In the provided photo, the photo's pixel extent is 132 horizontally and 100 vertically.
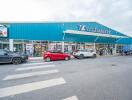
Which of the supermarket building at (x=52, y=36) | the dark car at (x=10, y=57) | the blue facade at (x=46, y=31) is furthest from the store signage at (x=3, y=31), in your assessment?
the dark car at (x=10, y=57)

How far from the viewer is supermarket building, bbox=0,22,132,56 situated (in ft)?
90.8

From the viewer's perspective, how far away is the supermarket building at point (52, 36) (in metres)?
27.7

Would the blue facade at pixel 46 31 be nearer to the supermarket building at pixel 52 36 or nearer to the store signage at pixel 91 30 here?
the supermarket building at pixel 52 36

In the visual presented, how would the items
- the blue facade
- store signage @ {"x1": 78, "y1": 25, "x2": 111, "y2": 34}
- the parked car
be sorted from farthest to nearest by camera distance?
store signage @ {"x1": 78, "y1": 25, "x2": 111, "y2": 34} < the blue facade < the parked car

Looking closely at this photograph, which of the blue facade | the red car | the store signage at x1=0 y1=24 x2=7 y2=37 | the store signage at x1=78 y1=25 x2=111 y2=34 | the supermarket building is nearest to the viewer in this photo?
the red car

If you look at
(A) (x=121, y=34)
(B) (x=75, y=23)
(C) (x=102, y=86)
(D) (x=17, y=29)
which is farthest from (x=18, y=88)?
(A) (x=121, y=34)

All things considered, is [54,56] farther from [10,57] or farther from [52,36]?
[52,36]

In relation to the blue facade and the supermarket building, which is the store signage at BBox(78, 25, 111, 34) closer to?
the supermarket building

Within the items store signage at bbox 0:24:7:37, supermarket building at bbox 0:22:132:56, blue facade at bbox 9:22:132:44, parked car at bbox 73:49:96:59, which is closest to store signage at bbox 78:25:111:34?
supermarket building at bbox 0:22:132:56

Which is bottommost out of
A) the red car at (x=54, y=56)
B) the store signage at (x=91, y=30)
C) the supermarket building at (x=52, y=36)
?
the red car at (x=54, y=56)

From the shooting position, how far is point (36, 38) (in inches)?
1148

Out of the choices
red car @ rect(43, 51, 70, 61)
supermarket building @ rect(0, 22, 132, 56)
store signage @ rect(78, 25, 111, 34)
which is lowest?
red car @ rect(43, 51, 70, 61)

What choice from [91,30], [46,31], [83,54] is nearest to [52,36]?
[46,31]

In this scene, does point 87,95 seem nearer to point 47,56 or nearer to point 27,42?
point 47,56
